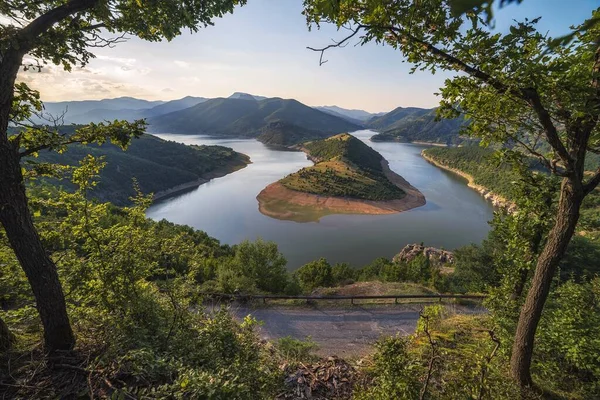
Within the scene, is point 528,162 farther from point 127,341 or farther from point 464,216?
point 464,216

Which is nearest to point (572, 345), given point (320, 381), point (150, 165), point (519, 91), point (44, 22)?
point (320, 381)

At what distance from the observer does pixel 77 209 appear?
489cm

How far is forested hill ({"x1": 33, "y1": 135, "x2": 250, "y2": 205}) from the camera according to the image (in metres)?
65.9

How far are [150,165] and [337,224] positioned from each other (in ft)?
198

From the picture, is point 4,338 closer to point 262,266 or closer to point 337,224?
point 262,266

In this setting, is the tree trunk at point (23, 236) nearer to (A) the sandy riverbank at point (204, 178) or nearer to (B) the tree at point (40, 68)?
(B) the tree at point (40, 68)

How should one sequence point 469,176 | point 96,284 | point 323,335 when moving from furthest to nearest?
1. point 469,176
2. point 323,335
3. point 96,284

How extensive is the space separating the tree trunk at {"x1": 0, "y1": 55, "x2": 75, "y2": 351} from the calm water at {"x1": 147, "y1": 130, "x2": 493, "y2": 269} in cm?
3234

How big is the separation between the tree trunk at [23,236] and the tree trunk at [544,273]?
6489mm

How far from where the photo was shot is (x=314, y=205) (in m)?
58.9

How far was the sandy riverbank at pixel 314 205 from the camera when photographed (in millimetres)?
55062

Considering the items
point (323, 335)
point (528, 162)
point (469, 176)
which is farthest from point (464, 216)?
point (528, 162)

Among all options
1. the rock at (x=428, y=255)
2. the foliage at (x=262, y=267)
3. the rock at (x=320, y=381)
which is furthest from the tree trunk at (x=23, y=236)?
the rock at (x=428, y=255)

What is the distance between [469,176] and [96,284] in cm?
10173
